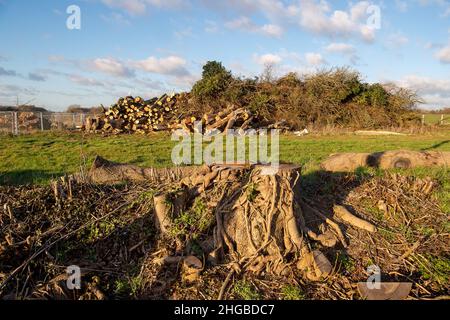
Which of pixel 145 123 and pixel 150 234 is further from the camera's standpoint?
pixel 145 123

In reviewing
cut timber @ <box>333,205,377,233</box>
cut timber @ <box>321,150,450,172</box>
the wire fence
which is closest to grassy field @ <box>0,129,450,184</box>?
cut timber @ <box>321,150,450,172</box>

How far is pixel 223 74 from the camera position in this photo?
22625 mm

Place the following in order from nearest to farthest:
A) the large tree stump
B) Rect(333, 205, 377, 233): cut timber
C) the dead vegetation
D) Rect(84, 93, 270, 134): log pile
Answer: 1. the dead vegetation
2. the large tree stump
3. Rect(333, 205, 377, 233): cut timber
4. Rect(84, 93, 270, 134): log pile

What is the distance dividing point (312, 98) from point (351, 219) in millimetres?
18095

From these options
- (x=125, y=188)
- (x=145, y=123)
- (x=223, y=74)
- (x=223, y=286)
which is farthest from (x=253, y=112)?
(x=223, y=286)

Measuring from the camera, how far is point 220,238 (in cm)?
446

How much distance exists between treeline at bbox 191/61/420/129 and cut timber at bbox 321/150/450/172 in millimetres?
12665

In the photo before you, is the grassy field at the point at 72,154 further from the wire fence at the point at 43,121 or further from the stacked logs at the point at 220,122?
the stacked logs at the point at 220,122

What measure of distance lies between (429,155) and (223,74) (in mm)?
15351

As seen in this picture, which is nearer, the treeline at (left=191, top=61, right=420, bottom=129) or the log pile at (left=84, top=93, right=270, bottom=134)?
the log pile at (left=84, top=93, right=270, bottom=134)

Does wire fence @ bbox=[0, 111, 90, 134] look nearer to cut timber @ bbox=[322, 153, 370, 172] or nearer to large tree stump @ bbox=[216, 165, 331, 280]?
cut timber @ bbox=[322, 153, 370, 172]

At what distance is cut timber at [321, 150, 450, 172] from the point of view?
799 centimetres

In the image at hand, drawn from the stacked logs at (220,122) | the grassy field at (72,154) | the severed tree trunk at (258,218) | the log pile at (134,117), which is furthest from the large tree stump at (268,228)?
the log pile at (134,117)
